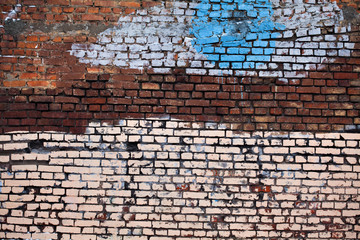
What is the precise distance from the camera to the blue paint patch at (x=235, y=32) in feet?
7.00

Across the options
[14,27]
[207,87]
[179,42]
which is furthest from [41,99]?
[207,87]

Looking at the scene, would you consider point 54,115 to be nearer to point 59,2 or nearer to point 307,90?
point 59,2

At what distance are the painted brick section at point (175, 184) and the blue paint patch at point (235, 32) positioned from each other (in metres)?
0.71

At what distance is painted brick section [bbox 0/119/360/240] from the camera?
6.89ft

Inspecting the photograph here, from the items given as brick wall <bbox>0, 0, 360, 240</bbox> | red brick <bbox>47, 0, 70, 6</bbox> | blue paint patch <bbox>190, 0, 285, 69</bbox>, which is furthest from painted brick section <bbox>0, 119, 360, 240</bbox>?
red brick <bbox>47, 0, 70, 6</bbox>

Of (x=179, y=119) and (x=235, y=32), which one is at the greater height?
(x=235, y=32)

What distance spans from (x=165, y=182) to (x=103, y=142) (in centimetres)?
72

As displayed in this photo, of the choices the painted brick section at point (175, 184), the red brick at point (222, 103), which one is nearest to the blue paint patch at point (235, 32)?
the red brick at point (222, 103)

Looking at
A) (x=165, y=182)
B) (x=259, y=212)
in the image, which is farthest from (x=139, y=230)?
(x=259, y=212)

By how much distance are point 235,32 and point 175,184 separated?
1.61 metres

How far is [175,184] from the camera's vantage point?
6.93 feet

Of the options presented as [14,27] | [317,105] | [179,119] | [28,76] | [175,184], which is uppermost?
[14,27]

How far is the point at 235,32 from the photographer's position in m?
2.15

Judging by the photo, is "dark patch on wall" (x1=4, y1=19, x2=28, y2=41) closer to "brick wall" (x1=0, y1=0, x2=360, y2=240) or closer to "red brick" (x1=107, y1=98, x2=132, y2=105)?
"brick wall" (x1=0, y1=0, x2=360, y2=240)
